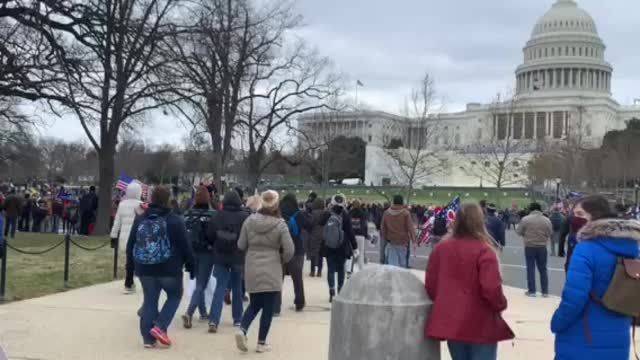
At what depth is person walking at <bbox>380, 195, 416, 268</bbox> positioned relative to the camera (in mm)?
13938

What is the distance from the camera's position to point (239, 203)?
892cm

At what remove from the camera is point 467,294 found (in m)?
5.02

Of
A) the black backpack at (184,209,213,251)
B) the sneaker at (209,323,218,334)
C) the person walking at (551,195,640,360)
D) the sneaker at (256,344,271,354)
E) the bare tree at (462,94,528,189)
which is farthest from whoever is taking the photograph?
the bare tree at (462,94,528,189)

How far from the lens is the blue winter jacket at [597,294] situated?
4754 millimetres

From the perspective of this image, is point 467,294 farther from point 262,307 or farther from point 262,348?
point 262,348

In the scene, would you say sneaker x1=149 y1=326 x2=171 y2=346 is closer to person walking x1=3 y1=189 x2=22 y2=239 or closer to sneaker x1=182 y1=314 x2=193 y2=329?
sneaker x1=182 y1=314 x2=193 y2=329

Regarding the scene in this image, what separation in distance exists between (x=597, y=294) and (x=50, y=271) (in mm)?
11682

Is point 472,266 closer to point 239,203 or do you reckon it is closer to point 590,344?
point 590,344

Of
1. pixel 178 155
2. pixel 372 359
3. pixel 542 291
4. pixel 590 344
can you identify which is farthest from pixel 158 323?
pixel 178 155

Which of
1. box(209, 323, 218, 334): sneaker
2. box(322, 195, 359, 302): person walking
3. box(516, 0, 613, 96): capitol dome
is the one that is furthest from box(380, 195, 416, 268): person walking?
box(516, 0, 613, 96): capitol dome

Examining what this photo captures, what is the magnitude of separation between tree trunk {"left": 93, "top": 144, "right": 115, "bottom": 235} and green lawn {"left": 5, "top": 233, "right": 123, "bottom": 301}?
524 centimetres

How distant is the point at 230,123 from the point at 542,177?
50.0m

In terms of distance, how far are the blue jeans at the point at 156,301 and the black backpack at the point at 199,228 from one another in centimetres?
122

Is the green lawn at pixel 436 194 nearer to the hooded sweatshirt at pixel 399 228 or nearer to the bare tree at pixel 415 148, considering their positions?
the bare tree at pixel 415 148
